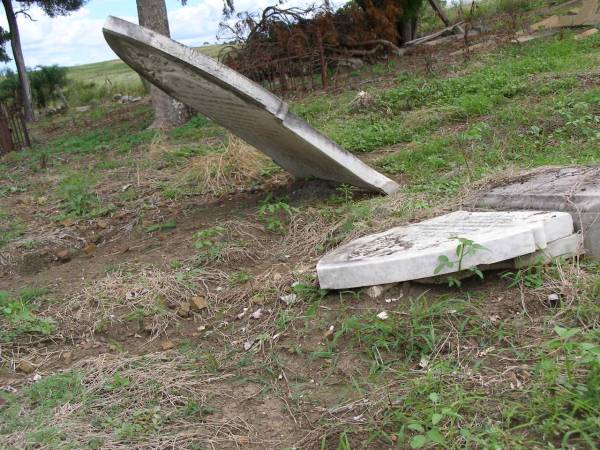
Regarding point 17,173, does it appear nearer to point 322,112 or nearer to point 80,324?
point 322,112

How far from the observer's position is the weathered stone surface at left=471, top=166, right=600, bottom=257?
3.17m

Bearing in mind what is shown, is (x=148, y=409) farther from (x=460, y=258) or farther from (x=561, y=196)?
(x=561, y=196)

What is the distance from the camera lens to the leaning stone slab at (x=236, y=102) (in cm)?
425

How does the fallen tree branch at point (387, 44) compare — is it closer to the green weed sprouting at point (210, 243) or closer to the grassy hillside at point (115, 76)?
the grassy hillside at point (115, 76)

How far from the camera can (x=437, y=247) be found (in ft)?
10.2

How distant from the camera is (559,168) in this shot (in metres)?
4.01

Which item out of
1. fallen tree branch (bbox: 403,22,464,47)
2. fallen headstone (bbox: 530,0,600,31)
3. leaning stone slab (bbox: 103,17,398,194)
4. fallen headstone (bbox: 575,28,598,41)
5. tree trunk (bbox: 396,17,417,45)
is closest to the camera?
leaning stone slab (bbox: 103,17,398,194)

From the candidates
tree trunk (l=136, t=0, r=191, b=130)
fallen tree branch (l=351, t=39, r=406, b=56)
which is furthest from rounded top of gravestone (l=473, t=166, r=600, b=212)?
fallen tree branch (l=351, t=39, r=406, b=56)

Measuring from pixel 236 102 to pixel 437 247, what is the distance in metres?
2.09

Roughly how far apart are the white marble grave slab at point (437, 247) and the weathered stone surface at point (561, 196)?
9 cm

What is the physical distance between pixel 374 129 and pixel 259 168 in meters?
1.42

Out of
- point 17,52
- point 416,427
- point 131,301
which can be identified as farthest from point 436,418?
point 17,52

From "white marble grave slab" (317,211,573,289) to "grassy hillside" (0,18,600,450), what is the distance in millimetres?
113

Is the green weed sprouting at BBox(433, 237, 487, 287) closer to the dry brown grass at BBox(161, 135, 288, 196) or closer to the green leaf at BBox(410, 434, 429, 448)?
the green leaf at BBox(410, 434, 429, 448)
